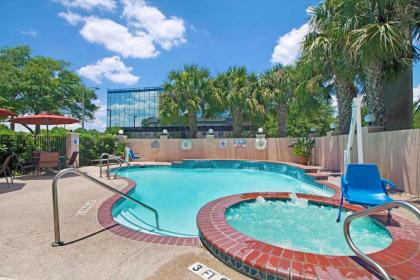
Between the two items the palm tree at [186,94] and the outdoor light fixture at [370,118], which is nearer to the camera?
the outdoor light fixture at [370,118]

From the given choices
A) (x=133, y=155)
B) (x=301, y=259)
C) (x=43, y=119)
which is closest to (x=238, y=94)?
(x=133, y=155)

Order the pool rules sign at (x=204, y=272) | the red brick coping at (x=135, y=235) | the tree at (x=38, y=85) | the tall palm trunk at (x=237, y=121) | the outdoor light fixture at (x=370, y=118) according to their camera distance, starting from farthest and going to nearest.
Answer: the tree at (x=38, y=85) < the tall palm trunk at (x=237, y=121) < the outdoor light fixture at (x=370, y=118) < the red brick coping at (x=135, y=235) < the pool rules sign at (x=204, y=272)

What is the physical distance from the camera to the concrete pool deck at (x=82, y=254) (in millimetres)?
2389

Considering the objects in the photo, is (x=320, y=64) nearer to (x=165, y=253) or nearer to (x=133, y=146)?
(x=165, y=253)

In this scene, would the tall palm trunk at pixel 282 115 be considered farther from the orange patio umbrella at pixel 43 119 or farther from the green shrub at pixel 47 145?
the orange patio umbrella at pixel 43 119

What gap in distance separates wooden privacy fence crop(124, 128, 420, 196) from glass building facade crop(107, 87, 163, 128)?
95.3ft

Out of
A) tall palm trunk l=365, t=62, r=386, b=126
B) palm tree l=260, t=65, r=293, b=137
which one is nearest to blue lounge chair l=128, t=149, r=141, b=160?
palm tree l=260, t=65, r=293, b=137

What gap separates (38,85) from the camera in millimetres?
20125

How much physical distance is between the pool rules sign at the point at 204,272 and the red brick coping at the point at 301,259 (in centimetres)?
23

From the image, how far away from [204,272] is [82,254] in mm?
1482

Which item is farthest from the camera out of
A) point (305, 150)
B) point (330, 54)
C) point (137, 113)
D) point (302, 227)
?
point (137, 113)

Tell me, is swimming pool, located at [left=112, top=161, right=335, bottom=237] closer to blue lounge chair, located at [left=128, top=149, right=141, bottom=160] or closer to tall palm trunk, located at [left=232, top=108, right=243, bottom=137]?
blue lounge chair, located at [left=128, top=149, right=141, bottom=160]

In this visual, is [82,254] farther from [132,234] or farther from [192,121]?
[192,121]

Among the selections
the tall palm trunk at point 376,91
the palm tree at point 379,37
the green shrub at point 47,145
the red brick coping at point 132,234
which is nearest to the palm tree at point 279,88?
the tall palm trunk at point 376,91
